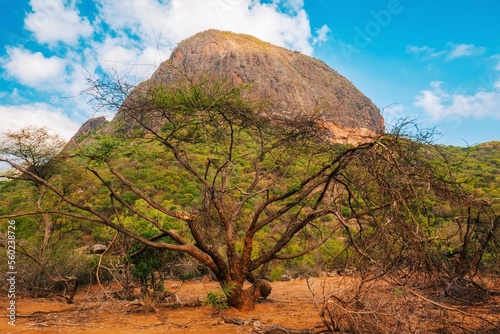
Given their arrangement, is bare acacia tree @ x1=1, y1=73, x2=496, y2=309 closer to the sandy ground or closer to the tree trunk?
the tree trunk

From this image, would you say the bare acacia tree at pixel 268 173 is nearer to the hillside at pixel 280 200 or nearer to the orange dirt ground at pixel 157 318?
the hillside at pixel 280 200

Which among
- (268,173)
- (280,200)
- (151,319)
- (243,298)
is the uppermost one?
(268,173)

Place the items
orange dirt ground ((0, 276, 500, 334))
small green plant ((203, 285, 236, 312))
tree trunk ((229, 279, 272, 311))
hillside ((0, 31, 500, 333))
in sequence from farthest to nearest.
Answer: tree trunk ((229, 279, 272, 311)) < small green plant ((203, 285, 236, 312)) < orange dirt ground ((0, 276, 500, 334)) < hillside ((0, 31, 500, 333))

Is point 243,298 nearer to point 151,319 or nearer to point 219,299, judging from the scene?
point 219,299

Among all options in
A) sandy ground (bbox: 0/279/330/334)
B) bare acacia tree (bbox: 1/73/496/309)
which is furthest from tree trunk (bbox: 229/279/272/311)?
sandy ground (bbox: 0/279/330/334)

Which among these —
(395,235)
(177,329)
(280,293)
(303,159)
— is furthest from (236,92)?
(280,293)

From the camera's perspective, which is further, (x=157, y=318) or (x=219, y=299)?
(x=219, y=299)

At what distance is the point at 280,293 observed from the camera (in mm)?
9773

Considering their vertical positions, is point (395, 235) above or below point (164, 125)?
below

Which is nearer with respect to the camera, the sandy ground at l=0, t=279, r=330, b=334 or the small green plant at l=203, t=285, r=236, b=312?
the sandy ground at l=0, t=279, r=330, b=334

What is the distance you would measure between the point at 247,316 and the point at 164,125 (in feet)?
13.4

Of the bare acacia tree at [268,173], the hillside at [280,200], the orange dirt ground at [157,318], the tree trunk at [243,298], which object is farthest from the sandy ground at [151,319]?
the bare acacia tree at [268,173]

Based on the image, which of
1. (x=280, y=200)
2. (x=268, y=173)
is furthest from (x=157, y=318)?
(x=268, y=173)

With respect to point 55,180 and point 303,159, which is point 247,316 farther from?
point 55,180
